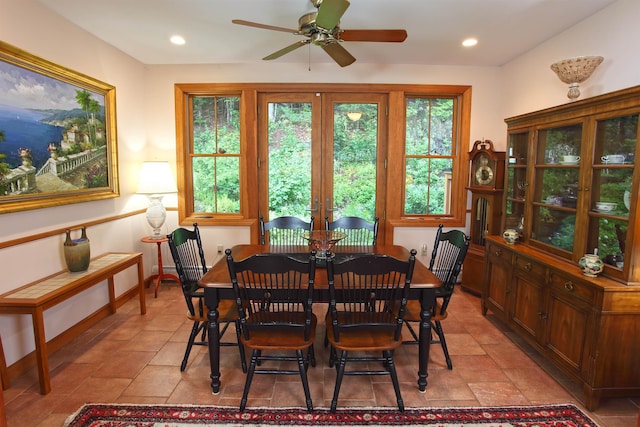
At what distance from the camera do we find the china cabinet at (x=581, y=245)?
206cm

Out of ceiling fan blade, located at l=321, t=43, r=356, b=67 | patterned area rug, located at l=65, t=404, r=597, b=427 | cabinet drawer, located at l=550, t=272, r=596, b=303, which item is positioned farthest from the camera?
ceiling fan blade, located at l=321, t=43, r=356, b=67

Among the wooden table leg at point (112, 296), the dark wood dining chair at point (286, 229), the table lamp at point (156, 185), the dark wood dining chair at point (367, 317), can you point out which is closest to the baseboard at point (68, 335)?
the wooden table leg at point (112, 296)

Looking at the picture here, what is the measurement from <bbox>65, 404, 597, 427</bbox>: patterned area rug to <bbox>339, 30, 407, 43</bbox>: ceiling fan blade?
250 cm

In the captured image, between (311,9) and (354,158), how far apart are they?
1894 millimetres

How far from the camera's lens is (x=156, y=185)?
378cm

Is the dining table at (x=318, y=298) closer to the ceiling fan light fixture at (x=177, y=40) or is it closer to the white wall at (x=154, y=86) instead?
the white wall at (x=154, y=86)

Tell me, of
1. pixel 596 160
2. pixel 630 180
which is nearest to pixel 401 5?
pixel 596 160

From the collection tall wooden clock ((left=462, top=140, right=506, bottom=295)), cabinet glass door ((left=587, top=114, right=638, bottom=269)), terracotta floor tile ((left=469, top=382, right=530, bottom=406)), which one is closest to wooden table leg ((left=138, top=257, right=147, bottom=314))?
terracotta floor tile ((left=469, top=382, right=530, bottom=406))

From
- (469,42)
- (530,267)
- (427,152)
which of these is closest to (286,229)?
(427,152)

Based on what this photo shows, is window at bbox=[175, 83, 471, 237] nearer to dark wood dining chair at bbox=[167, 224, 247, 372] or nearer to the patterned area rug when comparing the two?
dark wood dining chair at bbox=[167, 224, 247, 372]

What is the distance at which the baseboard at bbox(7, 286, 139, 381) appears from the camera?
2416mm

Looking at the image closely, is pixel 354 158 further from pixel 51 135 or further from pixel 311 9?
pixel 51 135

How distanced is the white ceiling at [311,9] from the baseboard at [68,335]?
263 centimetres

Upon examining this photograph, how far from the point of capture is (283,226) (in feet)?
11.3
